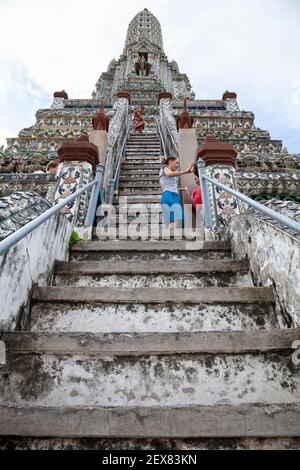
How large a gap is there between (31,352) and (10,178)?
13.5ft

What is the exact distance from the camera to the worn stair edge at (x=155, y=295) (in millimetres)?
2256

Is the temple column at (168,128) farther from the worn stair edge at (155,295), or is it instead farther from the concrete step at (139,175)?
the worn stair edge at (155,295)

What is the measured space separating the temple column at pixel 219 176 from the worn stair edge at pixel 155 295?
1683 mm

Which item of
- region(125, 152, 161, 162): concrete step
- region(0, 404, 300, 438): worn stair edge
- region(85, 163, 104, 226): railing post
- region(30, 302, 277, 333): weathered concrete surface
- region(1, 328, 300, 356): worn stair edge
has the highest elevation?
region(125, 152, 161, 162): concrete step

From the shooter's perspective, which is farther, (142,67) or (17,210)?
(142,67)

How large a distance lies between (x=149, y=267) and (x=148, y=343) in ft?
3.28

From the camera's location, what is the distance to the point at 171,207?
454 cm

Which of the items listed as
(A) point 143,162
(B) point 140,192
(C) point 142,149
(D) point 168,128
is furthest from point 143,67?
(B) point 140,192

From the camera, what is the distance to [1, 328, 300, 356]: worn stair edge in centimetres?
177

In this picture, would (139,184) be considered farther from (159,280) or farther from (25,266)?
(25,266)

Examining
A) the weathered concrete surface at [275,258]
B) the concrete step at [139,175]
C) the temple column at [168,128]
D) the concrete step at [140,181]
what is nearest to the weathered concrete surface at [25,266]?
the weathered concrete surface at [275,258]

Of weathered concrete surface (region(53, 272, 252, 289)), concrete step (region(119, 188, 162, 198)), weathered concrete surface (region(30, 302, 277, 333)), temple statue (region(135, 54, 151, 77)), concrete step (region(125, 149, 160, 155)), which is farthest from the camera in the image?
temple statue (region(135, 54, 151, 77))

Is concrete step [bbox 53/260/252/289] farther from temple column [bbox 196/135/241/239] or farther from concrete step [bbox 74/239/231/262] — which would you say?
temple column [bbox 196/135/241/239]

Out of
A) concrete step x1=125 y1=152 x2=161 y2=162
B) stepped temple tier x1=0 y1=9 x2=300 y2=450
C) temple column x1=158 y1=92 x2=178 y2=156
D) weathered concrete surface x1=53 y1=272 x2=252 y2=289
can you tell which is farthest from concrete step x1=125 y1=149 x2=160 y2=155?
weathered concrete surface x1=53 y1=272 x2=252 y2=289
